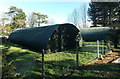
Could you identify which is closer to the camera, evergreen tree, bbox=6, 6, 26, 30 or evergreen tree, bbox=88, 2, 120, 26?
evergreen tree, bbox=88, 2, 120, 26

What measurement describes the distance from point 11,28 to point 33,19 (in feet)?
43.2

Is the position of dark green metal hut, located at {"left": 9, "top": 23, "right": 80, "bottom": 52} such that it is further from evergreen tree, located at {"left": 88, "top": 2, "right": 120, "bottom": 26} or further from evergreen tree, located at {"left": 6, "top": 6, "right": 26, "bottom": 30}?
evergreen tree, located at {"left": 6, "top": 6, "right": 26, "bottom": 30}

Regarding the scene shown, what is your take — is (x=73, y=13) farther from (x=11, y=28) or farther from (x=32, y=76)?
(x=32, y=76)

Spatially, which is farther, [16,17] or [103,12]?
[16,17]

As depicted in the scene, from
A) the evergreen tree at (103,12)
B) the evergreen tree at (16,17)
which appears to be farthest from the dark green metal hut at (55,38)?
the evergreen tree at (16,17)

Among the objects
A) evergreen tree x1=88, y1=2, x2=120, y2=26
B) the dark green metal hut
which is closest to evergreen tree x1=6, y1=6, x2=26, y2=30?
evergreen tree x1=88, y1=2, x2=120, y2=26

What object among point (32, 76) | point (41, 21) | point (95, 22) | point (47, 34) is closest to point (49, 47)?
point (47, 34)

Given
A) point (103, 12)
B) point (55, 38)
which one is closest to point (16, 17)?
point (103, 12)

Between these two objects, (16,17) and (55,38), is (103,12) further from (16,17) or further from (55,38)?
(16,17)

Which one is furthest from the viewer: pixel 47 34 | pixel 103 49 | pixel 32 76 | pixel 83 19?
pixel 83 19

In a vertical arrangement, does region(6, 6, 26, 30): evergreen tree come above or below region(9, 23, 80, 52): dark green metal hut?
above

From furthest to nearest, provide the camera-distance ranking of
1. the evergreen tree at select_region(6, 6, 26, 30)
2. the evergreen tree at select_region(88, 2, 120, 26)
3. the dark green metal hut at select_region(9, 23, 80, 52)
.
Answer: the evergreen tree at select_region(6, 6, 26, 30) → the evergreen tree at select_region(88, 2, 120, 26) → the dark green metal hut at select_region(9, 23, 80, 52)

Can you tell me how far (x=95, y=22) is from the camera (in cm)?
4334

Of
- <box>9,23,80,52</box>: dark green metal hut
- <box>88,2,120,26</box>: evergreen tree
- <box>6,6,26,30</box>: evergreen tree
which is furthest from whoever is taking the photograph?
<box>6,6,26,30</box>: evergreen tree
